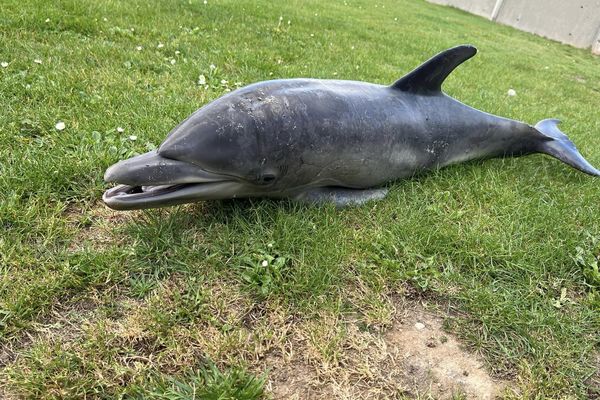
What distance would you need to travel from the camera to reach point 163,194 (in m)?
2.55

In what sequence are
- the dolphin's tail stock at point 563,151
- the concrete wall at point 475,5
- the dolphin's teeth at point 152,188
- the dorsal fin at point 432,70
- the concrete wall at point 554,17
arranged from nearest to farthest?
the dolphin's teeth at point 152,188 < the dorsal fin at point 432,70 < the dolphin's tail stock at point 563,151 < the concrete wall at point 554,17 < the concrete wall at point 475,5

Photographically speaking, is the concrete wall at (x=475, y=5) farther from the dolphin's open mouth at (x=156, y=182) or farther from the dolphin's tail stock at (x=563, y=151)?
the dolphin's open mouth at (x=156, y=182)

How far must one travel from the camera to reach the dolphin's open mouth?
8.09 ft

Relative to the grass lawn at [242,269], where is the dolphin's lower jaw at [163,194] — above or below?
above

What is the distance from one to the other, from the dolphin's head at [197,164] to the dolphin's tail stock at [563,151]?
9.77 ft

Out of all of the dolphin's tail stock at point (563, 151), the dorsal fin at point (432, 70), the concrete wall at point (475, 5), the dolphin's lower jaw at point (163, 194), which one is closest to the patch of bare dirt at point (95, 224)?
the dolphin's lower jaw at point (163, 194)

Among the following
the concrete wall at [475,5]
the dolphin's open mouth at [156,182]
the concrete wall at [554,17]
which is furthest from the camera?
the concrete wall at [475,5]

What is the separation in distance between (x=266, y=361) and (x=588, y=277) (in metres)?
2.16

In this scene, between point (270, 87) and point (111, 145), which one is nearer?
point (270, 87)

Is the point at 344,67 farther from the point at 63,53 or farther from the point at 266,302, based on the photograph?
the point at 266,302

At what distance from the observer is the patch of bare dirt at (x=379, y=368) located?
7.05ft

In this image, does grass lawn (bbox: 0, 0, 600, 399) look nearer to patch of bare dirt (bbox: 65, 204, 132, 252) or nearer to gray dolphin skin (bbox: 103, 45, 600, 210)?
patch of bare dirt (bbox: 65, 204, 132, 252)

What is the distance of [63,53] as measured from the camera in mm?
4961

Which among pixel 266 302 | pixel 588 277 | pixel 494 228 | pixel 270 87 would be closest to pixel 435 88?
pixel 494 228
